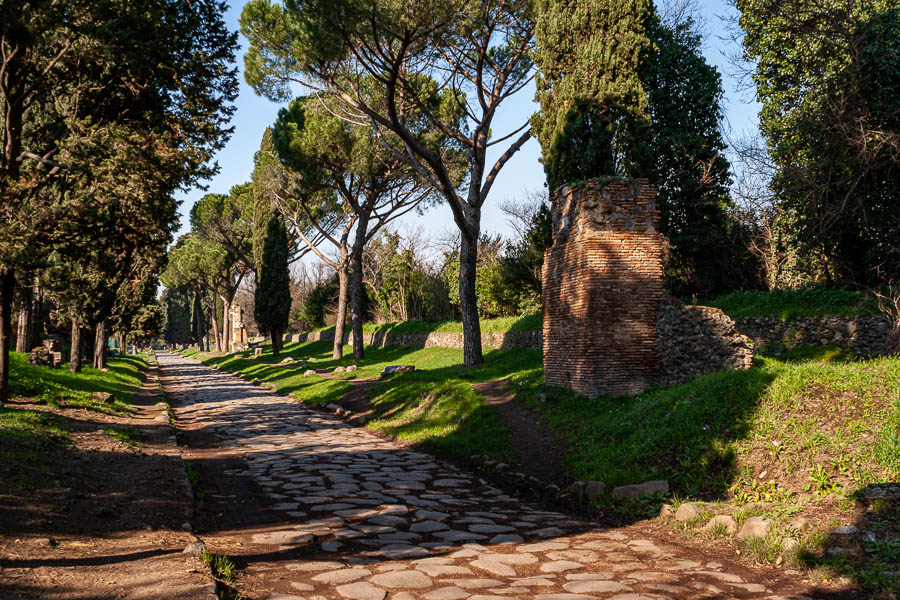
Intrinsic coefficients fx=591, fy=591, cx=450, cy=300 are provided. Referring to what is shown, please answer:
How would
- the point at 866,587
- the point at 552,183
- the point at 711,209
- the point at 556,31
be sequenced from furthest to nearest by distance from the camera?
the point at 711,209 < the point at 552,183 < the point at 556,31 < the point at 866,587

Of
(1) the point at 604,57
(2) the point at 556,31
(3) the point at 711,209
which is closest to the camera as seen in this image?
(1) the point at 604,57

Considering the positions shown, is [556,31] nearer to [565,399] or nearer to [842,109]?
[842,109]

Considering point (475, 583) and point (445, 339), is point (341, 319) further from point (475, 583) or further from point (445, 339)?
point (475, 583)

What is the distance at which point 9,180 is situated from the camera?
11.4 meters

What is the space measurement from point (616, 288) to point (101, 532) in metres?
8.41

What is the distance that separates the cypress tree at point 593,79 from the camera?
14500 mm

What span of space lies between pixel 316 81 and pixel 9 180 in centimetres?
1003

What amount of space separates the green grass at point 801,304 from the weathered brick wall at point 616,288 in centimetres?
800

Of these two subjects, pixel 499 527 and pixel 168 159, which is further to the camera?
pixel 168 159

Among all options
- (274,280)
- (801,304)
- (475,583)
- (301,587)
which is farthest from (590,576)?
(274,280)

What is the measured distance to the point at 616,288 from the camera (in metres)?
10.6

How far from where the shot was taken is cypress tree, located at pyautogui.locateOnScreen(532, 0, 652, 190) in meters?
14.5

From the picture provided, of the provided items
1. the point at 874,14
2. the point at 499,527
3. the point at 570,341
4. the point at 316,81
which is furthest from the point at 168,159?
the point at 874,14

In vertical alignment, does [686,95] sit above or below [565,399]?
above
